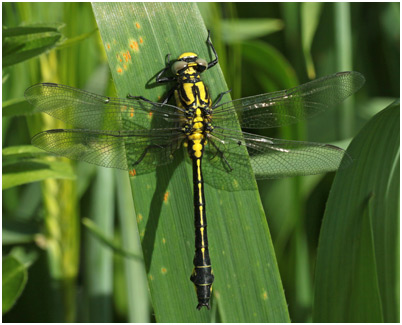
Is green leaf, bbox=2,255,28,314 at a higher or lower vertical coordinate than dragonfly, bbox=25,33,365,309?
lower

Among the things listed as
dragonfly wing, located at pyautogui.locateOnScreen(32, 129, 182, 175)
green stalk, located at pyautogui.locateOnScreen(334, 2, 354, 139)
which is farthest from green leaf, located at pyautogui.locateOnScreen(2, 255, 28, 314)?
green stalk, located at pyautogui.locateOnScreen(334, 2, 354, 139)

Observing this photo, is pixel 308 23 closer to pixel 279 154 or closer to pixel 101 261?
pixel 279 154

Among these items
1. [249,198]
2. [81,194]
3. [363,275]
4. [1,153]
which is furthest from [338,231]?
[81,194]

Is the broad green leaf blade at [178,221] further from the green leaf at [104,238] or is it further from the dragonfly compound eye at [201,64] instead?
the green leaf at [104,238]

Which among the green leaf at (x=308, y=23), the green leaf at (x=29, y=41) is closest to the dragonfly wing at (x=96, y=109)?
the green leaf at (x=29, y=41)

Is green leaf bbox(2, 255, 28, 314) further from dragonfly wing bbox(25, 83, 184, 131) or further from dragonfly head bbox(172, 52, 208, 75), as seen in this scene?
dragonfly head bbox(172, 52, 208, 75)
